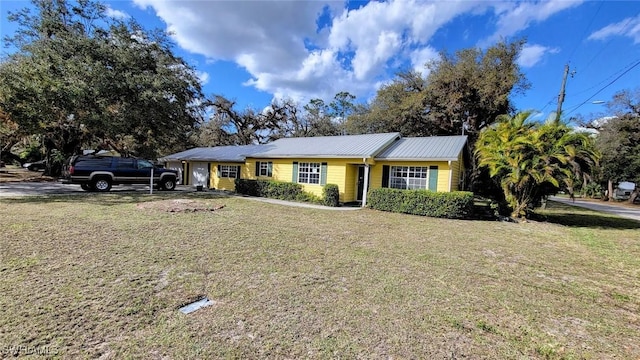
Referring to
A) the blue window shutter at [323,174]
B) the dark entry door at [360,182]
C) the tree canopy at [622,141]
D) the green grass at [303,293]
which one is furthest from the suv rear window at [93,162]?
the tree canopy at [622,141]

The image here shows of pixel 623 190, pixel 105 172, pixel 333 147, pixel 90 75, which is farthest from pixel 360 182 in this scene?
pixel 623 190

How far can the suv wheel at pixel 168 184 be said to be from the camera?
1699 centimetres

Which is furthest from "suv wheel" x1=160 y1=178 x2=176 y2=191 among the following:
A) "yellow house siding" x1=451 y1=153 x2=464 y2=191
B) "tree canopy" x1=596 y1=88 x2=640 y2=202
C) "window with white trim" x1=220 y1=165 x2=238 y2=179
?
"tree canopy" x1=596 y1=88 x2=640 y2=202

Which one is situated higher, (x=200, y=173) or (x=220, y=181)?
(x=200, y=173)

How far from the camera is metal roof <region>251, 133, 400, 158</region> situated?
14114mm

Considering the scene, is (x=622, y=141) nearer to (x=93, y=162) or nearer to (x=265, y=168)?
(x=265, y=168)

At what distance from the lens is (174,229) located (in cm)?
712

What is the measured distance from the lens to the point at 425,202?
11453 millimetres

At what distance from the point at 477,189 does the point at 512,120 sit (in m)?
9.73

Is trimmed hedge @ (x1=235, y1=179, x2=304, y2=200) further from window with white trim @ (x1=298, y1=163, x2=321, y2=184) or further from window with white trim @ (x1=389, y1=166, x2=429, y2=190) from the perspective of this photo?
window with white trim @ (x1=389, y1=166, x2=429, y2=190)

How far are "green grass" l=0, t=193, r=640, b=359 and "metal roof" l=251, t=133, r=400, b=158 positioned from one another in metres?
7.11

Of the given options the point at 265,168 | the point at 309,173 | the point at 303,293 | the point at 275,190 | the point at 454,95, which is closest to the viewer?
the point at 303,293

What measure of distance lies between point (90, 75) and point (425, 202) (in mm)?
16365

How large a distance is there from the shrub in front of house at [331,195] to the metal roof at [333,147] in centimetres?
153
